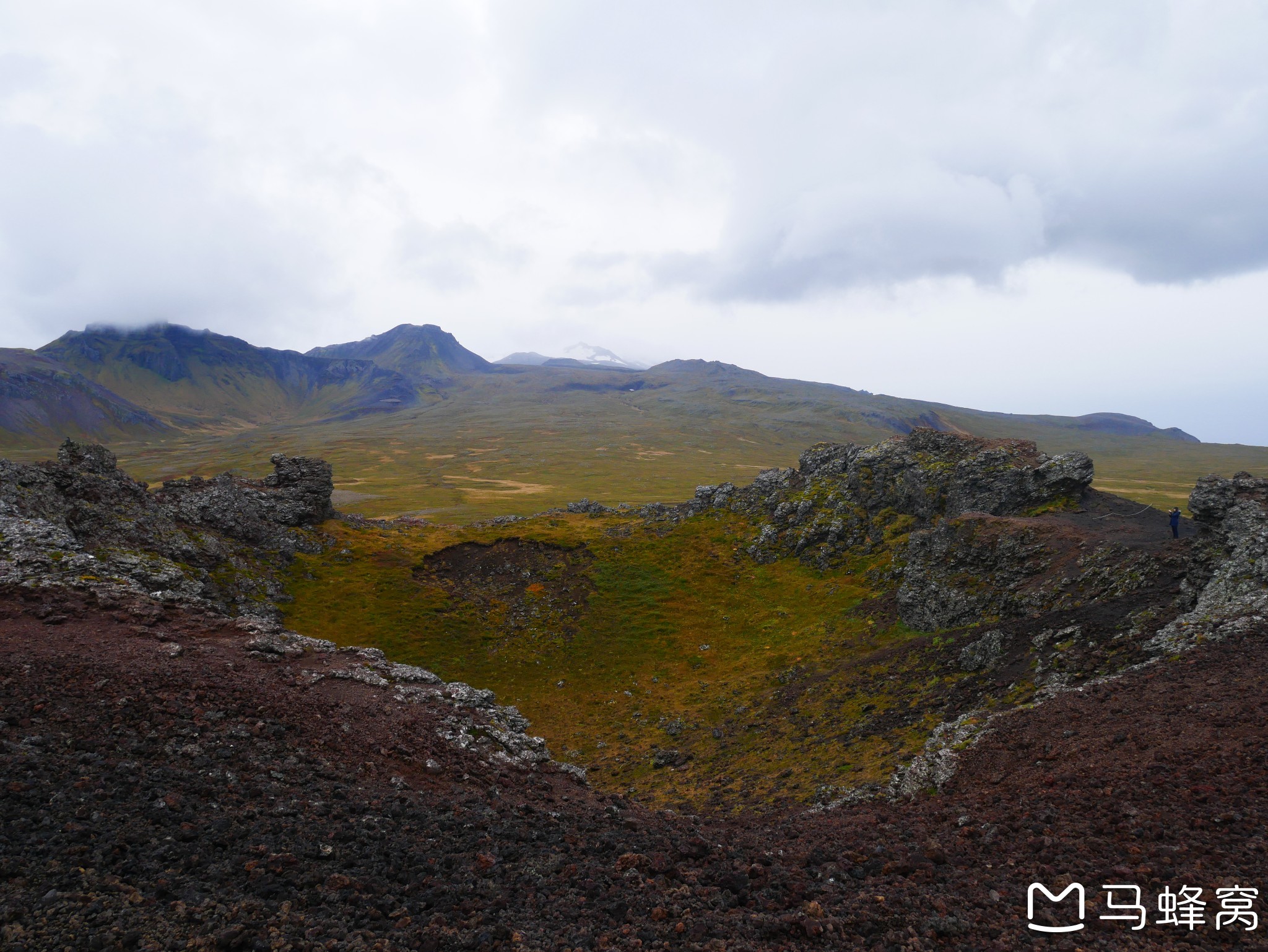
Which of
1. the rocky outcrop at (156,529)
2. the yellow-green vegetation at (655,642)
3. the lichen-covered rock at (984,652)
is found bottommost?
the yellow-green vegetation at (655,642)

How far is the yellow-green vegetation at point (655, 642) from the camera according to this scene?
31453 millimetres

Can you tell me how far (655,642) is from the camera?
51.3 metres

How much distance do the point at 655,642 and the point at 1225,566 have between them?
36.4m

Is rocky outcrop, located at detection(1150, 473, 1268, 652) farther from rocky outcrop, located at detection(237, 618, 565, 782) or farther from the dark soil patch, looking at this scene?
the dark soil patch

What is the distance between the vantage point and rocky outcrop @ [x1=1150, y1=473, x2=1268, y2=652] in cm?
2495

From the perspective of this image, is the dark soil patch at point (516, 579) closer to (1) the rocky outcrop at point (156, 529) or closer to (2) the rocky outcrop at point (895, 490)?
(1) the rocky outcrop at point (156, 529)

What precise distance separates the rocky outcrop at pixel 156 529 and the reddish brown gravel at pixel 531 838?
45.5 feet

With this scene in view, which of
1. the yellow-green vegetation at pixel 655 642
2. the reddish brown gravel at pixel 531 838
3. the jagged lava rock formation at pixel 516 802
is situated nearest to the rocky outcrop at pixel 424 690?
the jagged lava rock formation at pixel 516 802

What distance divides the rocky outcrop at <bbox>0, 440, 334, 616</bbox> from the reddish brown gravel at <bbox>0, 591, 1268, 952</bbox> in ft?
45.5

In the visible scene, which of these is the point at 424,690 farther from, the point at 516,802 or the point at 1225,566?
the point at 1225,566

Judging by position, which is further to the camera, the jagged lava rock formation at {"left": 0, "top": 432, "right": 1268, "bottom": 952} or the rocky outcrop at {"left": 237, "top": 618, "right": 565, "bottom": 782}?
the rocky outcrop at {"left": 237, "top": 618, "right": 565, "bottom": 782}

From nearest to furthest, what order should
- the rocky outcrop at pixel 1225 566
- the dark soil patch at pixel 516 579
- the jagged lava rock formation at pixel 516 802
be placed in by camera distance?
the jagged lava rock formation at pixel 516 802
the rocky outcrop at pixel 1225 566
the dark soil patch at pixel 516 579

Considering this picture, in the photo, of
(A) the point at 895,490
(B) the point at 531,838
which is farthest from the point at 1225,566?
(B) the point at 531,838

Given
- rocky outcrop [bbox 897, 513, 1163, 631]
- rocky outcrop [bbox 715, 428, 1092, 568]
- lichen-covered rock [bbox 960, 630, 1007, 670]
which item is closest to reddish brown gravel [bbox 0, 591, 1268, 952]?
lichen-covered rock [bbox 960, 630, 1007, 670]
